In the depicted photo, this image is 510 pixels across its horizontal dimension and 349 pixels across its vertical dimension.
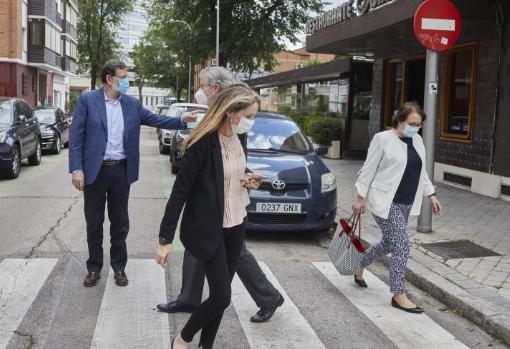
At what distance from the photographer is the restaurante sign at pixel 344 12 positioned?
12.8 m

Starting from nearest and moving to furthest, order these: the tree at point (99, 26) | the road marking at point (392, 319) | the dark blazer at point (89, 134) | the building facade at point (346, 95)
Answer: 1. the road marking at point (392, 319)
2. the dark blazer at point (89, 134)
3. the building facade at point (346, 95)
4. the tree at point (99, 26)

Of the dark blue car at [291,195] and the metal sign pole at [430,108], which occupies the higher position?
the metal sign pole at [430,108]

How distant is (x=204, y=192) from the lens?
3516 mm

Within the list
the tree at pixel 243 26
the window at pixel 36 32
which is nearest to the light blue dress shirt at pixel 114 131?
the tree at pixel 243 26

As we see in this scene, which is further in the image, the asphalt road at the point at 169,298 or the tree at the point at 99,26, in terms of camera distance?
the tree at the point at 99,26

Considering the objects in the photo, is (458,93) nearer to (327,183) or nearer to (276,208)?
(327,183)

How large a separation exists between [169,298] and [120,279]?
0.57m

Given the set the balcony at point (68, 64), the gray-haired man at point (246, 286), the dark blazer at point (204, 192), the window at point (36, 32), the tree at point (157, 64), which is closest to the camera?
the dark blazer at point (204, 192)

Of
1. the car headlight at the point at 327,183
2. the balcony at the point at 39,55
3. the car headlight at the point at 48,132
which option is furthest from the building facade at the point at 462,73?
the balcony at the point at 39,55

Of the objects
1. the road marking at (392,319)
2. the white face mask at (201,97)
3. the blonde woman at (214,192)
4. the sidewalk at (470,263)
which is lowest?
the road marking at (392,319)

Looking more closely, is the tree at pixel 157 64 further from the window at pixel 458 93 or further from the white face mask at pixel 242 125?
the white face mask at pixel 242 125

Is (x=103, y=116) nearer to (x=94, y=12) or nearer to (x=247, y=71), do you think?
(x=247, y=71)

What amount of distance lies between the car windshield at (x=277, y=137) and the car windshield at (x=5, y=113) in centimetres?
699

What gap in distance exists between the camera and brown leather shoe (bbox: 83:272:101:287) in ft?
18.0
